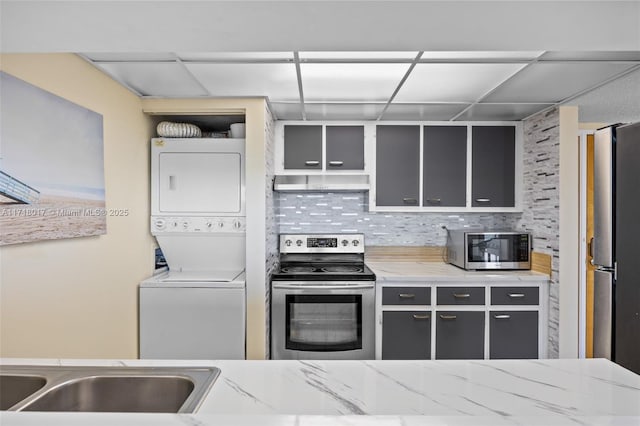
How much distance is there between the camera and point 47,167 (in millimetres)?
1785

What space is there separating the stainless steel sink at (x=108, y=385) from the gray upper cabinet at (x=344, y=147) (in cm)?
251

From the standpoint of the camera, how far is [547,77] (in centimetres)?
236

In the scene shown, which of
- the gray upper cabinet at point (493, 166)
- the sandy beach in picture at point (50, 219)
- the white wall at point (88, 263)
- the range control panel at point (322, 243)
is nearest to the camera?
the sandy beach in picture at point (50, 219)

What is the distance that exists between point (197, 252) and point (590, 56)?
291 cm

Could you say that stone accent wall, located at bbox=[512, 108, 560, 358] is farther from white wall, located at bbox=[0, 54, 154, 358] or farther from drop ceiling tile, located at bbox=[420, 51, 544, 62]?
white wall, located at bbox=[0, 54, 154, 358]

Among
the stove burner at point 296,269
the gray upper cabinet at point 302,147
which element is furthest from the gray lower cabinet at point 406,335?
Answer: the gray upper cabinet at point 302,147

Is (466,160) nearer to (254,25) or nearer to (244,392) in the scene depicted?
(244,392)

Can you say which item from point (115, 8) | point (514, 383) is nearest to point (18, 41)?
point (115, 8)

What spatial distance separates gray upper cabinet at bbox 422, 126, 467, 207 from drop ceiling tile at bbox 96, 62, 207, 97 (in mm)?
1980

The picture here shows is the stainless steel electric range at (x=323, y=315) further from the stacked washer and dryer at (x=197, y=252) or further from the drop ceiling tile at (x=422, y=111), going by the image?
the drop ceiling tile at (x=422, y=111)

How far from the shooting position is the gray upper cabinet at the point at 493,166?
11.2ft

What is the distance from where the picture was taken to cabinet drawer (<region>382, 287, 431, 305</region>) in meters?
3.05

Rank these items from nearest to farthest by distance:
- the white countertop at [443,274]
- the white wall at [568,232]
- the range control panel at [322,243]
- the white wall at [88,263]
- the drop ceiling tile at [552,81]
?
the white wall at [88,263], the drop ceiling tile at [552,81], the white wall at [568,232], the white countertop at [443,274], the range control panel at [322,243]

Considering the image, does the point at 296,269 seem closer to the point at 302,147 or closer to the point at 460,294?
the point at 302,147
